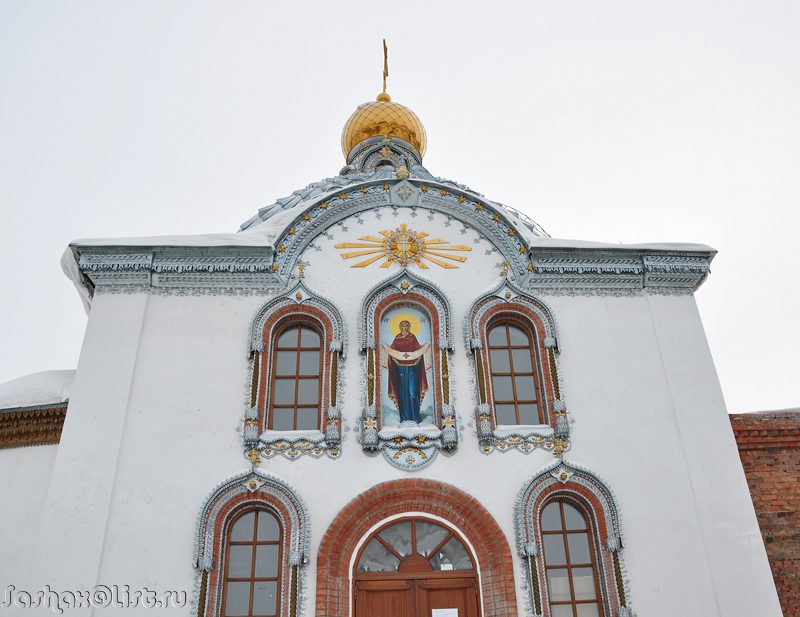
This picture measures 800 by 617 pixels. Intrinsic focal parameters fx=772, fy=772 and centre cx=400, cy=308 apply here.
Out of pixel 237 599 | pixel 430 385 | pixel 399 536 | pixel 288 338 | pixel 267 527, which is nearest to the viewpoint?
pixel 237 599

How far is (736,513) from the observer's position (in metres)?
9.55

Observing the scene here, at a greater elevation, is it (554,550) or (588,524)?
(588,524)

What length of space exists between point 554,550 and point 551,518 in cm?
40

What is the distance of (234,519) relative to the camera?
957 centimetres

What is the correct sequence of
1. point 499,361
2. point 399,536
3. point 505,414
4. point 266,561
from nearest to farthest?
1. point 266,561
2. point 399,536
3. point 505,414
4. point 499,361

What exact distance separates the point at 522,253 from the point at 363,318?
2563mm

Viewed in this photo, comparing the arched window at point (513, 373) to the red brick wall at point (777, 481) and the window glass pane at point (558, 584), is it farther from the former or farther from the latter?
the red brick wall at point (777, 481)

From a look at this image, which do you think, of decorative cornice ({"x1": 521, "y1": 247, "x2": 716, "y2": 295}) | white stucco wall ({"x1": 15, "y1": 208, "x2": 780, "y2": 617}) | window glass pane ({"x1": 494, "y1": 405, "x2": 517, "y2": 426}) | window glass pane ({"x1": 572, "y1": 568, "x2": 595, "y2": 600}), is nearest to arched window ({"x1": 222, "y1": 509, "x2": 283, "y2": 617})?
white stucco wall ({"x1": 15, "y1": 208, "x2": 780, "y2": 617})

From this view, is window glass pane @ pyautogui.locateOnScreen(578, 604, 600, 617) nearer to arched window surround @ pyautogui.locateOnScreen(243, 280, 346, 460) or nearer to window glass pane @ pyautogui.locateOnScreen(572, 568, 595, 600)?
window glass pane @ pyautogui.locateOnScreen(572, 568, 595, 600)

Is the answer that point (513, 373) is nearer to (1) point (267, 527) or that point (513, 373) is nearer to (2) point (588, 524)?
(2) point (588, 524)

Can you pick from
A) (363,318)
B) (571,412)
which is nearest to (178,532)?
(363,318)

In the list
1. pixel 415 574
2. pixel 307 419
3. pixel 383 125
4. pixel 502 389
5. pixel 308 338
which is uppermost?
pixel 383 125

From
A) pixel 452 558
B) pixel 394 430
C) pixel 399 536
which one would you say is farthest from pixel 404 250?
pixel 452 558

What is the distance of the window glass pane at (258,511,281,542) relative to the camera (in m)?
9.43
